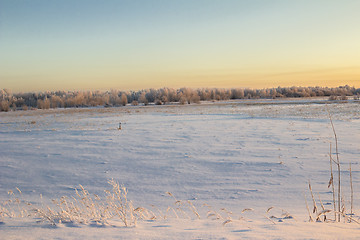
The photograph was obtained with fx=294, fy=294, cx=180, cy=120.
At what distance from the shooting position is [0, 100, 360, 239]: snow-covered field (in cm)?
275

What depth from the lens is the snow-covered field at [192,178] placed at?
108 inches

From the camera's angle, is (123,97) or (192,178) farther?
(123,97)

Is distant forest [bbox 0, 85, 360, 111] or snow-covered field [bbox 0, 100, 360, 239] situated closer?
snow-covered field [bbox 0, 100, 360, 239]

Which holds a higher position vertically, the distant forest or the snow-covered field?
the distant forest

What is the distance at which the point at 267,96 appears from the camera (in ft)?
203

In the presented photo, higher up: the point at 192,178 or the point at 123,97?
the point at 123,97

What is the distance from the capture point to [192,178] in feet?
23.0

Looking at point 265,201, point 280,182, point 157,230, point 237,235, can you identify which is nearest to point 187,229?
point 157,230

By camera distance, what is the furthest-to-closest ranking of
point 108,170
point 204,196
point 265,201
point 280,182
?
point 108,170 → point 280,182 → point 204,196 → point 265,201

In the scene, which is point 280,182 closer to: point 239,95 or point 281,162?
point 281,162

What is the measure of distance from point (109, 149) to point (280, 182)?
245 inches

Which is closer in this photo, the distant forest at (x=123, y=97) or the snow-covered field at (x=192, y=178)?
the snow-covered field at (x=192, y=178)

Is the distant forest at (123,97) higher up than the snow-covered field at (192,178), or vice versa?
the distant forest at (123,97)

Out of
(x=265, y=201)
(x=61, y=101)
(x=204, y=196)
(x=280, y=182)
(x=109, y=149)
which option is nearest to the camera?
(x=265, y=201)
